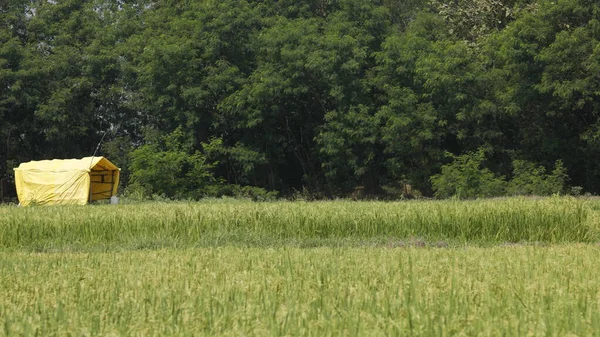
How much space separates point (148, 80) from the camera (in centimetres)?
3381

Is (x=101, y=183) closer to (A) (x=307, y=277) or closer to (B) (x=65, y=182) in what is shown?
(B) (x=65, y=182)

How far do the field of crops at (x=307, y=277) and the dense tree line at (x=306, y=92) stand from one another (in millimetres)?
13569

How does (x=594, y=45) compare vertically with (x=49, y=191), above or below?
above

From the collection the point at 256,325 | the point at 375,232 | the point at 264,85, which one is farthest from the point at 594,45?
the point at 256,325

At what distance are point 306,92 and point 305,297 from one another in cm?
2718

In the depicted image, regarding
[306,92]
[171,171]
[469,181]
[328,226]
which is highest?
[306,92]

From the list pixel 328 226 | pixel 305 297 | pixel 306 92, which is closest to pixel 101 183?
pixel 306 92

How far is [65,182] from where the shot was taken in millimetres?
26312

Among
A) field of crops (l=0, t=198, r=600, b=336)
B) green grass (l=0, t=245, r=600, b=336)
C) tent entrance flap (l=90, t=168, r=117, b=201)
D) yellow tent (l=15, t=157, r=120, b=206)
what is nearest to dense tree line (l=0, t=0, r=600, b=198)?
tent entrance flap (l=90, t=168, r=117, b=201)

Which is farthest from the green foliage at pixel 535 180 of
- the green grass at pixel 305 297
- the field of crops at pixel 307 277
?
the green grass at pixel 305 297

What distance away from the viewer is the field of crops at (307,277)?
4.62 m

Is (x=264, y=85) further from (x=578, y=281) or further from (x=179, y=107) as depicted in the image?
(x=578, y=281)

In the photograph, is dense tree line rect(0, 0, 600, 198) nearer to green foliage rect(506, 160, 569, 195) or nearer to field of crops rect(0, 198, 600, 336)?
green foliage rect(506, 160, 569, 195)

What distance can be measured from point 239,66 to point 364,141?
7761 mm
